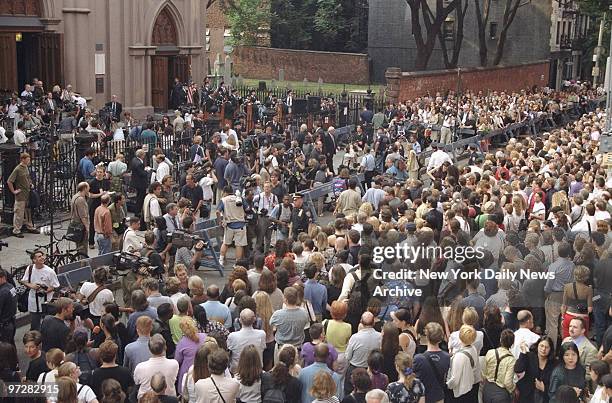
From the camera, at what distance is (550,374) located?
959 centimetres

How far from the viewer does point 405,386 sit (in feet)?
28.4

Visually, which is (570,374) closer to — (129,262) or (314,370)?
(314,370)

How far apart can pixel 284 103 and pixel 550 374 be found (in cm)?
2677

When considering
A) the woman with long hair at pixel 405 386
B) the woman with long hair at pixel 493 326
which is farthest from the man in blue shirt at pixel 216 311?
the woman with long hair at pixel 493 326

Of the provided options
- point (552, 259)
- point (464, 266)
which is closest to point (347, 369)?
point (464, 266)

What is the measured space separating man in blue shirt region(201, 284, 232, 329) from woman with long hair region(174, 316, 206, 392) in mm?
761

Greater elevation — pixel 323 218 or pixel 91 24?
pixel 91 24

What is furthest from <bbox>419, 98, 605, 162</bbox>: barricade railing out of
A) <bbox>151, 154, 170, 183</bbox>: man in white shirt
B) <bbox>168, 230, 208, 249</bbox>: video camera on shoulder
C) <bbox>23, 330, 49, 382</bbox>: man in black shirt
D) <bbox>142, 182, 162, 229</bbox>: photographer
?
<bbox>23, 330, 49, 382</bbox>: man in black shirt

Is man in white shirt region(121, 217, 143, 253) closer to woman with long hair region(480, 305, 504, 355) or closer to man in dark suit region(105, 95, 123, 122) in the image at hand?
woman with long hair region(480, 305, 504, 355)

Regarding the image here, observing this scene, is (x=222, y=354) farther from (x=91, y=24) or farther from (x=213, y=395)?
(x=91, y=24)

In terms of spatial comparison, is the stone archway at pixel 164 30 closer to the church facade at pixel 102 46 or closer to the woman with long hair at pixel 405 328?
the church facade at pixel 102 46

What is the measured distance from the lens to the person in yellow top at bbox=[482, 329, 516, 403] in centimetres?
935

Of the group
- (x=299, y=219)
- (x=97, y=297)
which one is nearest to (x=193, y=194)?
(x=299, y=219)

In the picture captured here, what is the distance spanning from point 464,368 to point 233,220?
26.0 ft
